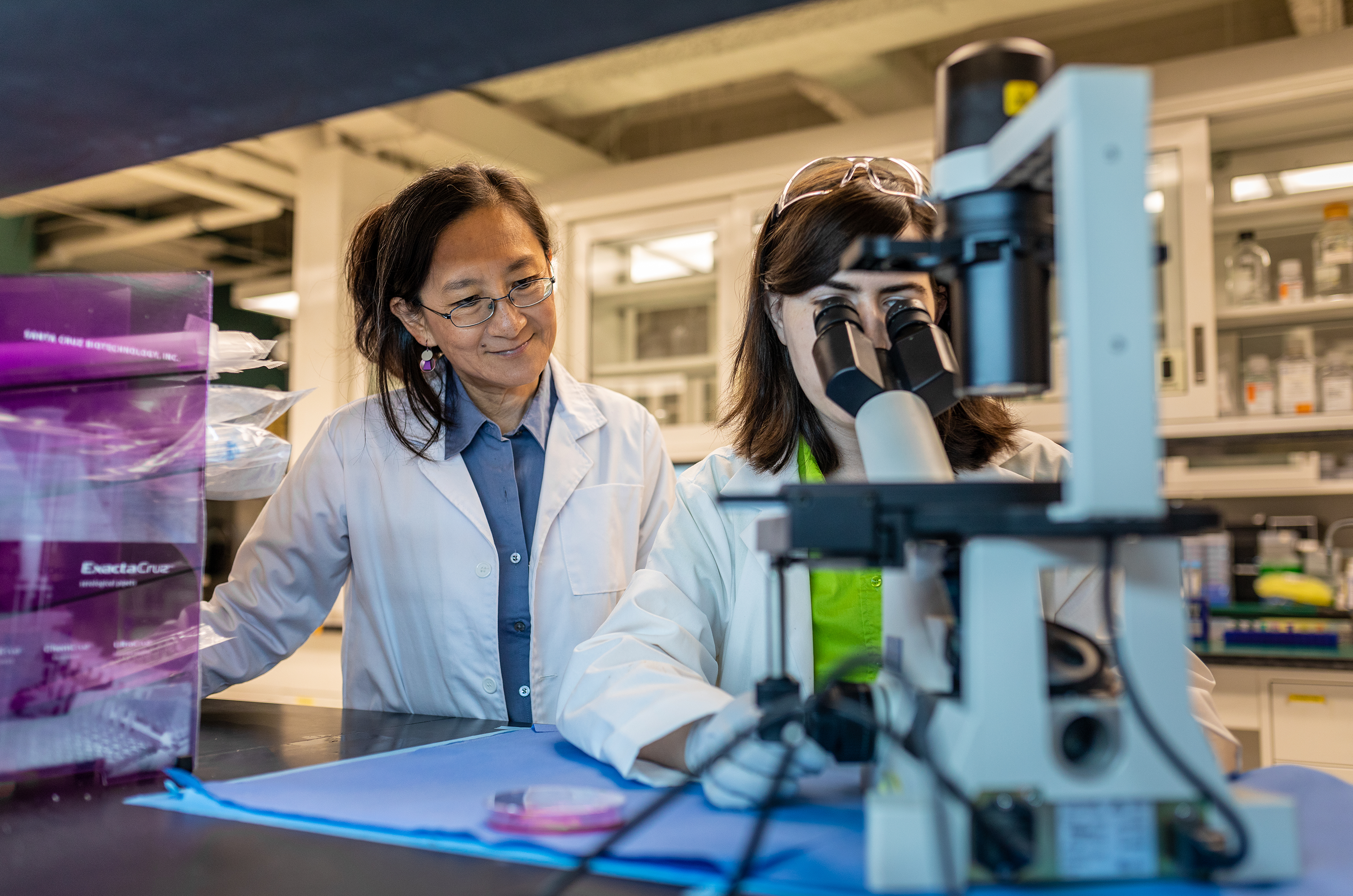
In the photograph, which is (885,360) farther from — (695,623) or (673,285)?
(673,285)

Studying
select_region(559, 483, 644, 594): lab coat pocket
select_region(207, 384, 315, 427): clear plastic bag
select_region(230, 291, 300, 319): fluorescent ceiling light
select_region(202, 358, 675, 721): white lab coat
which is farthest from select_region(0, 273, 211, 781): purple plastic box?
select_region(230, 291, 300, 319): fluorescent ceiling light

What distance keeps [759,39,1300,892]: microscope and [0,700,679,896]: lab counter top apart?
0.18 meters

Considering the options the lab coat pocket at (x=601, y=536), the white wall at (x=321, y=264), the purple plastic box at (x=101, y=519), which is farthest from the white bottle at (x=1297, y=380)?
the white wall at (x=321, y=264)

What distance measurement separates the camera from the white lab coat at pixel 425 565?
157 cm

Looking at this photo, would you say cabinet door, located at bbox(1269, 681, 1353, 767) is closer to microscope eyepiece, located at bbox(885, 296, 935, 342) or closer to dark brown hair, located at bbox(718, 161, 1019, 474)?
dark brown hair, located at bbox(718, 161, 1019, 474)

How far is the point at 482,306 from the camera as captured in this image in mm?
1579

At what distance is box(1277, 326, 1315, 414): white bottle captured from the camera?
107 inches

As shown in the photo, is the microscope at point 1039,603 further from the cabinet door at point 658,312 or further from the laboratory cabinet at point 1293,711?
the cabinet door at point 658,312

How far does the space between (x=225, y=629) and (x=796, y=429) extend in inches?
34.5

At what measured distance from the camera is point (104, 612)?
0.88m

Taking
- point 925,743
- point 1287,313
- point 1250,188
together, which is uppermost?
point 1250,188

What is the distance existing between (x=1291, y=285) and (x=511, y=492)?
2.40 m

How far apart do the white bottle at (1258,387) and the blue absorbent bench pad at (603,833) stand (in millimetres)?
2335

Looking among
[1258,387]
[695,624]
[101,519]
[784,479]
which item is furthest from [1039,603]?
[1258,387]
